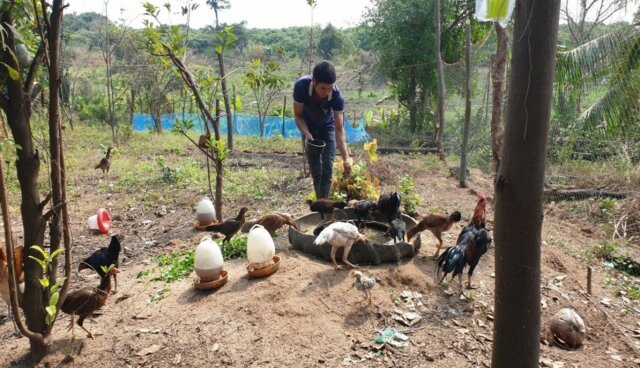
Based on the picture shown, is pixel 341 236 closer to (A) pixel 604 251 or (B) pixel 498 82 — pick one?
(B) pixel 498 82

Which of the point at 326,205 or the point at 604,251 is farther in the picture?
the point at 604,251

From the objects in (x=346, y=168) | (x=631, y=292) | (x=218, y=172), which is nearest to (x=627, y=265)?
(x=631, y=292)

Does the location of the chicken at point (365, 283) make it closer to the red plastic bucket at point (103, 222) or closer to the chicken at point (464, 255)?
the chicken at point (464, 255)

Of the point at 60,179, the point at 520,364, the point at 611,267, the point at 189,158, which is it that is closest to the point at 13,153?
the point at 60,179

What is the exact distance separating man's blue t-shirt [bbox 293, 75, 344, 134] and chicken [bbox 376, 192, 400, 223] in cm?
138

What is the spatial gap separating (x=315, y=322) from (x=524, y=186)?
2.18 metres

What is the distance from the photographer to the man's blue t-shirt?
5551 mm

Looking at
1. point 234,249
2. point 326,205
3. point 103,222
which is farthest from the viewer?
point 103,222

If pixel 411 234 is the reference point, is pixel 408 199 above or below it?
above

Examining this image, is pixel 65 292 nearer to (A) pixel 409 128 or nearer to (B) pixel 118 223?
(B) pixel 118 223

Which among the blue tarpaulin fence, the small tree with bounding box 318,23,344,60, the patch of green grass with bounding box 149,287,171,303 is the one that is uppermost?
the small tree with bounding box 318,23,344,60

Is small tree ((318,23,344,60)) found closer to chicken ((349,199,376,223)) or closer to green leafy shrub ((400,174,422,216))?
green leafy shrub ((400,174,422,216))

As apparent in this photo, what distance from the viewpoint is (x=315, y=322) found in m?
3.41

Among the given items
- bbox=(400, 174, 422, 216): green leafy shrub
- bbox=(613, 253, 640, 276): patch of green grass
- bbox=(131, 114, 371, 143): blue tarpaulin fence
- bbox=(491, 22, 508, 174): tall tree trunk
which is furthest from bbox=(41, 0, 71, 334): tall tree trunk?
bbox=(131, 114, 371, 143): blue tarpaulin fence
